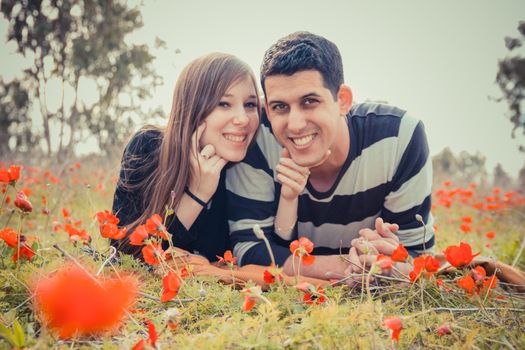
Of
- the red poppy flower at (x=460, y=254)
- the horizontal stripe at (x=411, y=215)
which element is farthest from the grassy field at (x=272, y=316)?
the horizontal stripe at (x=411, y=215)

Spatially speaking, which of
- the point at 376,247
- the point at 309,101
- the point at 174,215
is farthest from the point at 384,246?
the point at 174,215

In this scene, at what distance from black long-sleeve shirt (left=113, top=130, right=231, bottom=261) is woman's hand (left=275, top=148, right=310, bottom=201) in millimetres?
530

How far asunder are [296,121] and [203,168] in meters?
0.73

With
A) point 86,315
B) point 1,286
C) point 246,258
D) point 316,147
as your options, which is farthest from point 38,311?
point 316,147

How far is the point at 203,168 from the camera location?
2779mm

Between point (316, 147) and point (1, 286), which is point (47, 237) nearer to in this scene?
point (1, 286)

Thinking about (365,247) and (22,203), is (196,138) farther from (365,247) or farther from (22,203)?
(365,247)

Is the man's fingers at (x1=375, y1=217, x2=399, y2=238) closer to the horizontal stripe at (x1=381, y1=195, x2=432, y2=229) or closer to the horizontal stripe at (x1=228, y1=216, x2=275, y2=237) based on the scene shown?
the horizontal stripe at (x1=381, y1=195, x2=432, y2=229)

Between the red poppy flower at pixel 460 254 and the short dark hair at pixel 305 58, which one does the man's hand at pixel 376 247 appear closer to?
the red poppy flower at pixel 460 254

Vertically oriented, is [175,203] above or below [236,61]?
below

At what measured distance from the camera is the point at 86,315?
0.91 meters

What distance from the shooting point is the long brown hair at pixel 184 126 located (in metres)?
2.77

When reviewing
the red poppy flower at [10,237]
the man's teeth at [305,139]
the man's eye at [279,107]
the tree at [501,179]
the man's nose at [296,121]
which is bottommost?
the tree at [501,179]

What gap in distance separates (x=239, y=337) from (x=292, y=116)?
156cm
